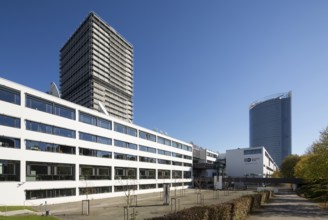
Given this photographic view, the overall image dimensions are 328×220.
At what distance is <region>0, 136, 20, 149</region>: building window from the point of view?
38.9m

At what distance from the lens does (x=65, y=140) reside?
5056 centimetres

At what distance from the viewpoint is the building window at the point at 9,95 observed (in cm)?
3962

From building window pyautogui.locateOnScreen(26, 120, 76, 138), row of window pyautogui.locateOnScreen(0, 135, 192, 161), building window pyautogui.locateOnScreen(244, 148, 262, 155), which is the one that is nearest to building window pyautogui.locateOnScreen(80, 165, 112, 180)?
Result: row of window pyautogui.locateOnScreen(0, 135, 192, 161)

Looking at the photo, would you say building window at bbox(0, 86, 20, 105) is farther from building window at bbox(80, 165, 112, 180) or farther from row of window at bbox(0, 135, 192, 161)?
building window at bbox(80, 165, 112, 180)

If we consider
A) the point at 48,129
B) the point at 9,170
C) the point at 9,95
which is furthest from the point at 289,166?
the point at 9,95

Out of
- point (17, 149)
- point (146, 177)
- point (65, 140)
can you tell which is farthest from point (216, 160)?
point (17, 149)

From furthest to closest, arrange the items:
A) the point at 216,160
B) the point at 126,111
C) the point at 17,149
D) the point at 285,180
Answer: the point at 126,111, the point at 216,160, the point at 285,180, the point at 17,149

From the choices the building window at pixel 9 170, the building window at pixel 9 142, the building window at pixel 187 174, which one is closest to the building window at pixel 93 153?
the building window at pixel 9 142

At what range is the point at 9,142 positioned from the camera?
131 feet

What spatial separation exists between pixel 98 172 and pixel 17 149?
21.3 m

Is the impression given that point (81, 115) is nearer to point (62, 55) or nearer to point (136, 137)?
point (136, 137)

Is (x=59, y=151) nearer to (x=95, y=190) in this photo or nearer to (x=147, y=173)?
(x=95, y=190)

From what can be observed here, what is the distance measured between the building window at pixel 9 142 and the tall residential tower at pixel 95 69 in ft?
357

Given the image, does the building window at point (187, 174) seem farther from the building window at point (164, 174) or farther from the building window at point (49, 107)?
the building window at point (49, 107)
